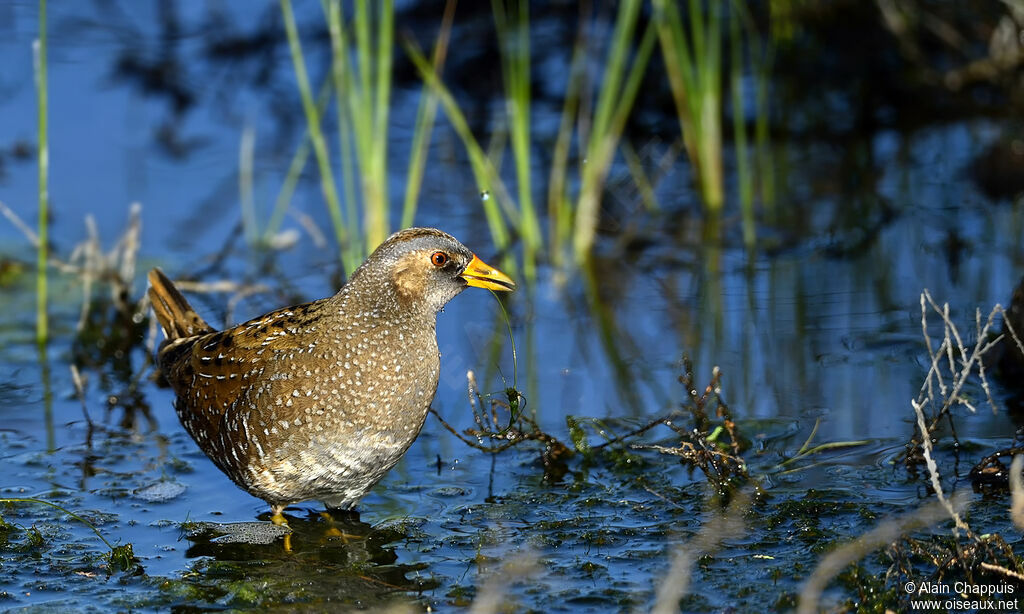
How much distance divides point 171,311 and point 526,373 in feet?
6.22

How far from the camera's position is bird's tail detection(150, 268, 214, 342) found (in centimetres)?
609

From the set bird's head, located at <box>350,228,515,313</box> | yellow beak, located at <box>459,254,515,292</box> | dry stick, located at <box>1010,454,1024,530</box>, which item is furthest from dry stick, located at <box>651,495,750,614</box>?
bird's head, located at <box>350,228,515,313</box>

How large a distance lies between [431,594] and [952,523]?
192 centimetres

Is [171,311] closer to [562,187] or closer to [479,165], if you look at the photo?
[479,165]

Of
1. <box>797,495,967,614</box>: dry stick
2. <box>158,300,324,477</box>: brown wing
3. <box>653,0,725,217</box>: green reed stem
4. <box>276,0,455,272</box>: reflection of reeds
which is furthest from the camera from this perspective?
<box>653,0,725,217</box>: green reed stem

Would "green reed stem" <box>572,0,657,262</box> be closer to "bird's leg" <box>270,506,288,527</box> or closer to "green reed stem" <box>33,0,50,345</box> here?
"green reed stem" <box>33,0,50,345</box>

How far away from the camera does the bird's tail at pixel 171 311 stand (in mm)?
6094

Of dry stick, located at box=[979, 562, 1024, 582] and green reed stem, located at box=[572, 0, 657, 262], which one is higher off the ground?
green reed stem, located at box=[572, 0, 657, 262]

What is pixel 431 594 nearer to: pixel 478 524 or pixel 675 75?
pixel 478 524

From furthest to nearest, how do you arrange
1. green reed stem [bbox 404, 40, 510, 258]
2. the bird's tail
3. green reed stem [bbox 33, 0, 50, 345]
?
1. green reed stem [bbox 404, 40, 510, 258]
2. green reed stem [bbox 33, 0, 50, 345]
3. the bird's tail

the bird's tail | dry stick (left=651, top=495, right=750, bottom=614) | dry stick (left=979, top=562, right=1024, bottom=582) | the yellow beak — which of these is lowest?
dry stick (left=651, top=495, right=750, bottom=614)

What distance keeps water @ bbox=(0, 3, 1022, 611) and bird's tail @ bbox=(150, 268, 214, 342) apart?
606 mm

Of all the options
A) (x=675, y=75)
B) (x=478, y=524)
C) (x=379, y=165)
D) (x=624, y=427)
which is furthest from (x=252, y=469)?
(x=675, y=75)

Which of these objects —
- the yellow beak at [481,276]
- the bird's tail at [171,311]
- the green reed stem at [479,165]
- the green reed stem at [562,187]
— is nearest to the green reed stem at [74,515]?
the bird's tail at [171,311]
